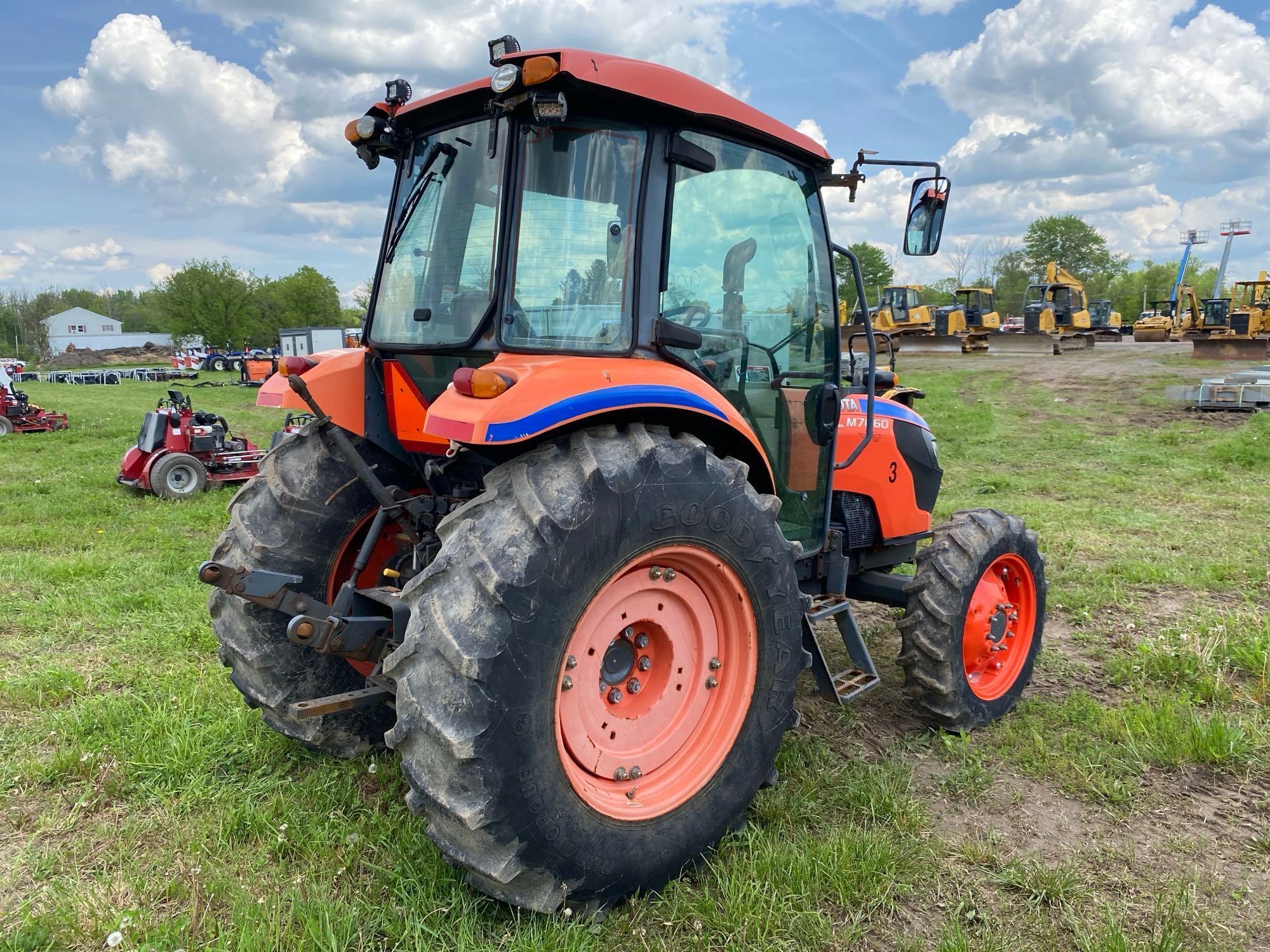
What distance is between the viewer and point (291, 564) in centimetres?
324

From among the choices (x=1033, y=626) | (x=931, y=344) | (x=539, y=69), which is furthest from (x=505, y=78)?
(x=931, y=344)

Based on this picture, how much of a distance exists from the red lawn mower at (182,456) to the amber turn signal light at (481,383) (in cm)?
785

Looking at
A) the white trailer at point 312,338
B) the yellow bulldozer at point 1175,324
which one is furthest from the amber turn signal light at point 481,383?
the white trailer at point 312,338

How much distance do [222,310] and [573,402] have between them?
224 feet

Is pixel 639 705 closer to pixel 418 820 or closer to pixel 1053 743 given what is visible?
pixel 418 820

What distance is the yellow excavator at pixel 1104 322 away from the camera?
35812 mm

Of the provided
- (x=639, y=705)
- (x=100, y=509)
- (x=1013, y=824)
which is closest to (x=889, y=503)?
(x=1013, y=824)

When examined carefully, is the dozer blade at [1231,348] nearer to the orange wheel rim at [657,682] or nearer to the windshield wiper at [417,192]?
the orange wheel rim at [657,682]

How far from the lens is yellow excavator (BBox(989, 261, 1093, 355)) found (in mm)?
29125

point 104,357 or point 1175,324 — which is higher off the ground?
point 1175,324

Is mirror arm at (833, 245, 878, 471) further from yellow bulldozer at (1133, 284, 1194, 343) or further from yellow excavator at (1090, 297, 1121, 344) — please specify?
yellow excavator at (1090, 297, 1121, 344)

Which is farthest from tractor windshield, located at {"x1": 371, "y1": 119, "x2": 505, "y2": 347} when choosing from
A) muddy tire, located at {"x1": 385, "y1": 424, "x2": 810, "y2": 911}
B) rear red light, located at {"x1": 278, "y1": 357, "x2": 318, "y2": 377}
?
muddy tire, located at {"x1": 385, "y1": 424, "x2": 810, "y2": 911}

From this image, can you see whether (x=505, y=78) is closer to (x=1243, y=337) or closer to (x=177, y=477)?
(x=177, y=477)

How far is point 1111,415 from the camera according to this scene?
49.0ft
